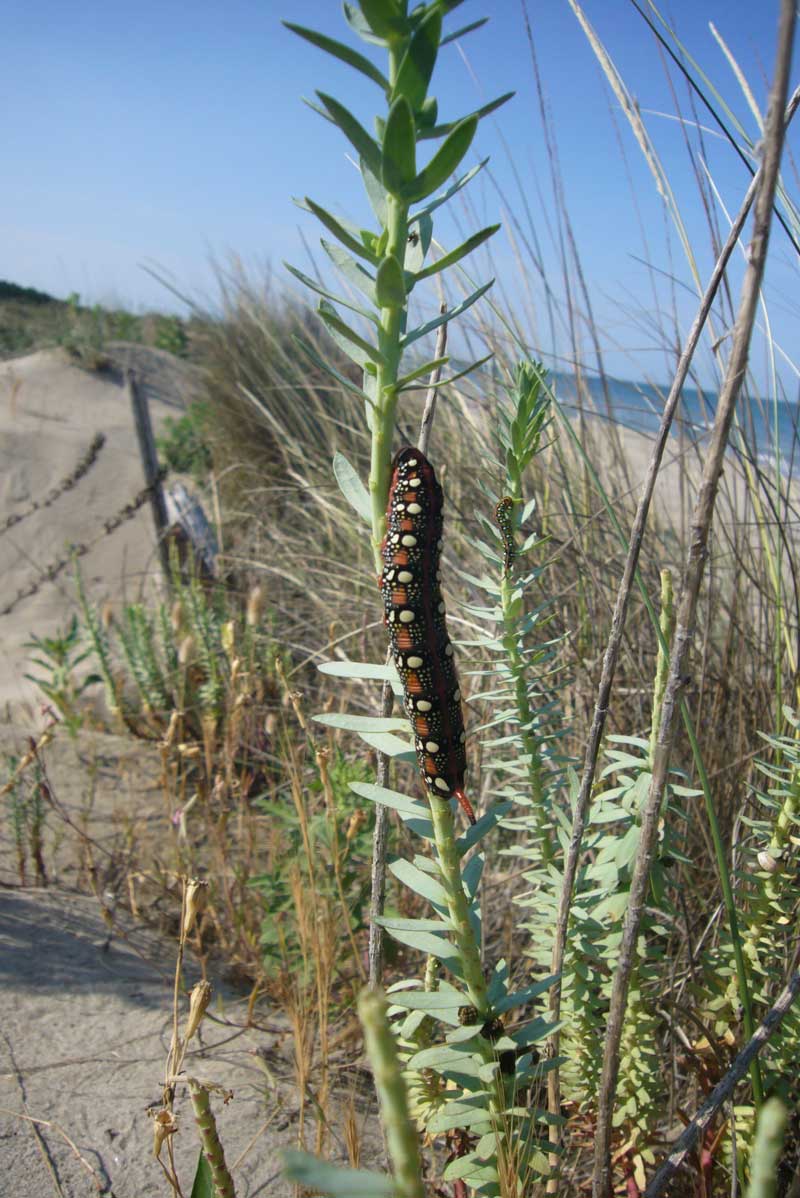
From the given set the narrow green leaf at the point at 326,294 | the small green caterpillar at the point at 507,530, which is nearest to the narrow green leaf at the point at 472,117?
the narrow green leaf at the point at 326,294

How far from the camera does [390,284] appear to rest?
0.51 meters

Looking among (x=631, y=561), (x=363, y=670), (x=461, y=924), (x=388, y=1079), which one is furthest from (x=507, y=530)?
(x=388, y=1079)

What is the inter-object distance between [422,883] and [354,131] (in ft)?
1.85

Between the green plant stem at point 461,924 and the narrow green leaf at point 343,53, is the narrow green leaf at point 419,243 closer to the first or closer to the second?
the narrow green leaf at point 343,53

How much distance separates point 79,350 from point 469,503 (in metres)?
7.39

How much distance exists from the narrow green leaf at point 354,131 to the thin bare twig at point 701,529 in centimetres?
25

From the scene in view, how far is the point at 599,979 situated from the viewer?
945 mm

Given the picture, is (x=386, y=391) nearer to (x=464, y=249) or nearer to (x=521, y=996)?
(x=464, y=249)

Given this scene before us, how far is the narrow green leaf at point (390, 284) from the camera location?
49 centimetres

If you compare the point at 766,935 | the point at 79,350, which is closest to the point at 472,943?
the point at 766,935

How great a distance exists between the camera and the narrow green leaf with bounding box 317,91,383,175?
51cm

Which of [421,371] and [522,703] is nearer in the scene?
[421,371]

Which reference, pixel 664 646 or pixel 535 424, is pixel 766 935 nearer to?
pixel 664 646

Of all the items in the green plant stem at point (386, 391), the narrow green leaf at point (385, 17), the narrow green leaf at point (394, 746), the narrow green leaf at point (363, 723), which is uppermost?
the narrow green leaf at point (385, 17)
